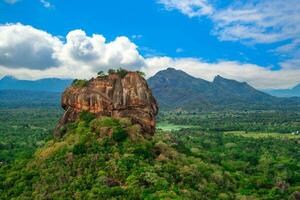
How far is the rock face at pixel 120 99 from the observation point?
182 feet

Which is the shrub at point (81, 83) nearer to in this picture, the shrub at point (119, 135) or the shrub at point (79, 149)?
the shrub at point (119, 135)

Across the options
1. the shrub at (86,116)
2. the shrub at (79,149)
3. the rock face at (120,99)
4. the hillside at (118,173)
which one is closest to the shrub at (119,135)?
the hillside at (118,173)

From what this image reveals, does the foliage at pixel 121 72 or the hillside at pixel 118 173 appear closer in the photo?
the hillside at pixel 118 173

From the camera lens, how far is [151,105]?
57719mm

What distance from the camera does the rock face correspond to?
55.6 m

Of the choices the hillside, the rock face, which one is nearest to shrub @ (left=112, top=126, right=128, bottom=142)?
the hillside

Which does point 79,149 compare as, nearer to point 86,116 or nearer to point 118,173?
point 118,173

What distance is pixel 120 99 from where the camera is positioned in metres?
56.1

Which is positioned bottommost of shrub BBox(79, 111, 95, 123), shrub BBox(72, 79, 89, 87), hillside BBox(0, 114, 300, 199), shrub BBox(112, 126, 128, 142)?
hillside BBox(0, 114, 300, 199)

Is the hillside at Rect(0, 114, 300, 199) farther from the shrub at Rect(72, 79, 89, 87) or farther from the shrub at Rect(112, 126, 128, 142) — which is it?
the shrub at Rect(72, 79, 89, 87)

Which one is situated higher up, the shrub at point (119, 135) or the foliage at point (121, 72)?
the foliage at point (121, 72)

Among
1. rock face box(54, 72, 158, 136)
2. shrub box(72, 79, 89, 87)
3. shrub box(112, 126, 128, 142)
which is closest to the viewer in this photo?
shrub box(112, 126, 128, 142)

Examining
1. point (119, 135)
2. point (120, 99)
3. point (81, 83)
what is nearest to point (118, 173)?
point (119, 135)

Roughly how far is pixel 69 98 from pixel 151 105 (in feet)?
38.9
